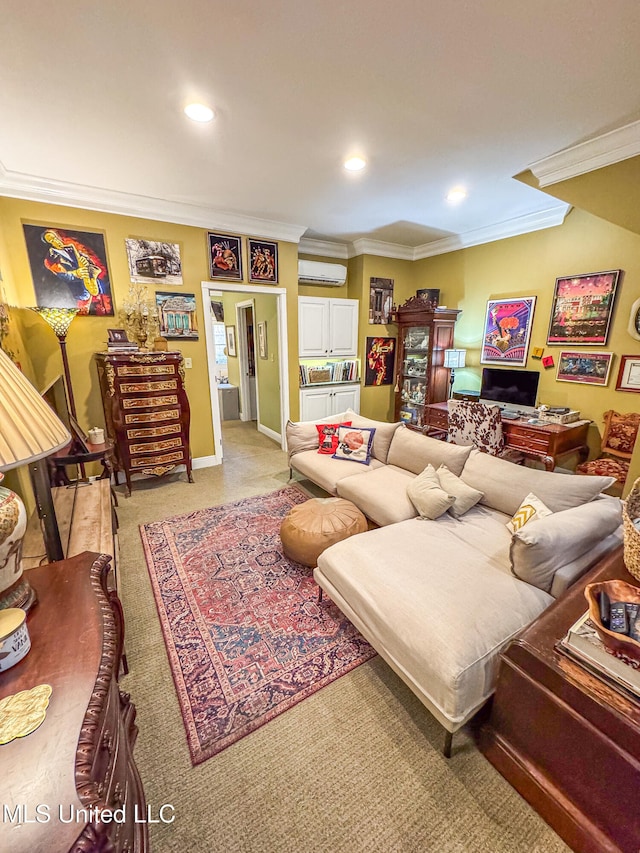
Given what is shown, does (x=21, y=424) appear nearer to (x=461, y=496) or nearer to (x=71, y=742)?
(x=71, y=742)

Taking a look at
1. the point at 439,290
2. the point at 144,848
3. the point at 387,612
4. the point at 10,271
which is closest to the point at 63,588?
the point at 144,848

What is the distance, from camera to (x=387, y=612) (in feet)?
4.92

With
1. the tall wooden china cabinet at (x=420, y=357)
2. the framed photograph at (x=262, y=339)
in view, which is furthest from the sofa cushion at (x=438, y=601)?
the framed photograph at (x=262, y=339)

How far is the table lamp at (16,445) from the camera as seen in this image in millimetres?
853

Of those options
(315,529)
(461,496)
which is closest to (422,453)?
(461,496)

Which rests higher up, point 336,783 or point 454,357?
Answer: point 454,357

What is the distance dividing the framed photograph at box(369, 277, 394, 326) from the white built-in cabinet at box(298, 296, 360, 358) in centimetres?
23

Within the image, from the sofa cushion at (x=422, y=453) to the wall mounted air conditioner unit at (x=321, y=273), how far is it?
2734mm

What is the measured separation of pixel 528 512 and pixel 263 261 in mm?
3812

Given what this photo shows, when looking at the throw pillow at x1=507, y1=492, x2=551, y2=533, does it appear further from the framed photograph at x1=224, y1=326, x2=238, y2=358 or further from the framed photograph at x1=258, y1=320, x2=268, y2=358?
the framed photograph at x1=224, y1=326, x2=238, y2=358

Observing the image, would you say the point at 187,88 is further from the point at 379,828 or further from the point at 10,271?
the point at 379,828

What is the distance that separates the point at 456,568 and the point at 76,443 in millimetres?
2979

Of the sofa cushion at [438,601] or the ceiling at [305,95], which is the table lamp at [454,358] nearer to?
the ceiling at [305,95]

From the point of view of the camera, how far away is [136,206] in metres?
3.35
